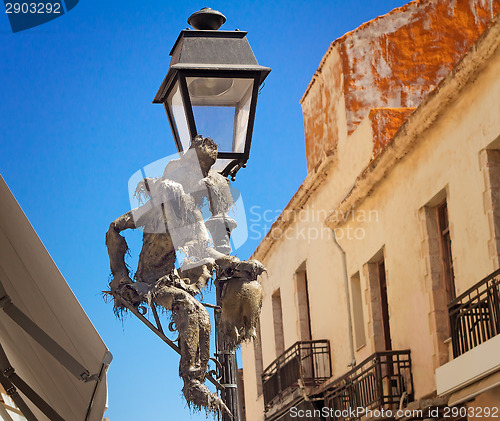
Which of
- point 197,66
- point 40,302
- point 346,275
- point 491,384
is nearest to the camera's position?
point 40,302

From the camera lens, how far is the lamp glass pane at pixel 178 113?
19.1 ft

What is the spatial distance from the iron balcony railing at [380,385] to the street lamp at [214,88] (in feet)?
30.9

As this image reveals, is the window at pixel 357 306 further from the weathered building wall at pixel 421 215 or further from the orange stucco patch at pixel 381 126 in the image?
the orange stucco patch at pixel 381 126

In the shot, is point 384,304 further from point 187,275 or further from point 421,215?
point 187,275

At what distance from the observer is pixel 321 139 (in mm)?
20969

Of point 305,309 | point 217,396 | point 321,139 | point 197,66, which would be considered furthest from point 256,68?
point 305,309

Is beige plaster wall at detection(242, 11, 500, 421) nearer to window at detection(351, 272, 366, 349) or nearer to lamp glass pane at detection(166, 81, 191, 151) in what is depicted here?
window at detection(351, 272, 366, 349)

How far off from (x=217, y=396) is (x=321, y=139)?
54.7 feet

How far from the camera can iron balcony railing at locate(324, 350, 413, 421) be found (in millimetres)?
15086

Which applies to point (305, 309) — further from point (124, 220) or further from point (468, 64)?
point (124, 220)

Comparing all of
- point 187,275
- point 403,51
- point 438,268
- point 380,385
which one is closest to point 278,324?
point 403,51

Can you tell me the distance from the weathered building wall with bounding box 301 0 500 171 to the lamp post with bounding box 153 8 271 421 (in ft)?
42.4

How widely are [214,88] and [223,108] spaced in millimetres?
187

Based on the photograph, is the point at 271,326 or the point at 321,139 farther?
the point at 271,326
